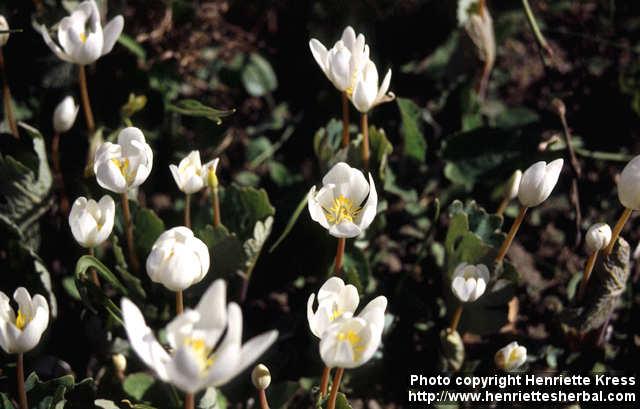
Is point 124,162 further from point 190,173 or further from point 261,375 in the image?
point 261,375

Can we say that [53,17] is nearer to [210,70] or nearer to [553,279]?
[210,70]

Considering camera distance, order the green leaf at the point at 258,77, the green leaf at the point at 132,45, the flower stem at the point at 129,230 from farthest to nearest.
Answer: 1. the green leaf at the point at 258,77
2. the green leaf at the point at 132,45
3. the flower stem at the point at 129,230

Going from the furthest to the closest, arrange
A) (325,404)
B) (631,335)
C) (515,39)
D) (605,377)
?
(515,39), (631,335), (605,377), (325,404)

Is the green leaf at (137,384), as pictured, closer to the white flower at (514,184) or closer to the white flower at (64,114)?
the white flower at (64,114)

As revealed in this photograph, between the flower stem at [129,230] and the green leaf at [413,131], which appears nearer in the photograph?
the flower stem at [129,230]

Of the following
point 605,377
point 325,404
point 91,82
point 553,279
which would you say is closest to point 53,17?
point 91,82

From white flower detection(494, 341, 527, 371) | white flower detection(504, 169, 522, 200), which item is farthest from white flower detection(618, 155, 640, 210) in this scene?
white flower detection(494, 341, 527, 371)

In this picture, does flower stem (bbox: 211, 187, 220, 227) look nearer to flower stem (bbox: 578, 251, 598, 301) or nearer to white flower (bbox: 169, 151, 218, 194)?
white flower (bbox: 169, 151, 218, 194)

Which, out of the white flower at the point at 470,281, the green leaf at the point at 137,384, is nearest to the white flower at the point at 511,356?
the white flower at the point at 470,281
